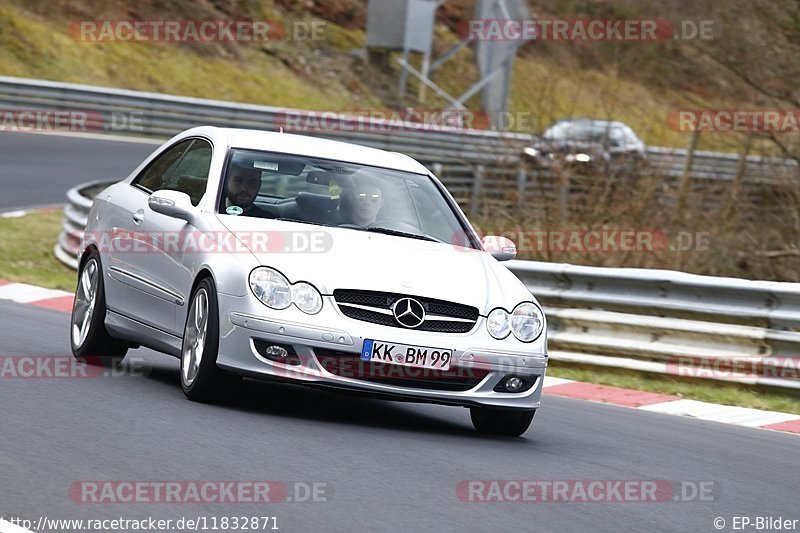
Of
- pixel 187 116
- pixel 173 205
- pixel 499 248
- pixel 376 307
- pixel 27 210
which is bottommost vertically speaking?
pixel 27 210

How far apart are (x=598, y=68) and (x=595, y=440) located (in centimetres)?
4766

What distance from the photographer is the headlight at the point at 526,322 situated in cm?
770

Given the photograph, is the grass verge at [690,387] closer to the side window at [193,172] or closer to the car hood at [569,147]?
the side window at [193,172]

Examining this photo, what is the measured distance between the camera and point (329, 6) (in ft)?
163

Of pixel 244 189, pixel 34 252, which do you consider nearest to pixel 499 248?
pixel 244 189

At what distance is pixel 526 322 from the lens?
7.74m

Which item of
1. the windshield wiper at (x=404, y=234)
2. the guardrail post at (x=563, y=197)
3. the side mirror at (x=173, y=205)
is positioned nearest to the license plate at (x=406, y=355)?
the windshield wiper at (x=404, y=234)

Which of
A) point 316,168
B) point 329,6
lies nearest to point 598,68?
point 329,6

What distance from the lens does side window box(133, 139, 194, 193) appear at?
356 inches

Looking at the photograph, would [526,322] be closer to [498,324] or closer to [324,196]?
[498,324]

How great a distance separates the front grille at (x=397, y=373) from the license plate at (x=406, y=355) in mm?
29

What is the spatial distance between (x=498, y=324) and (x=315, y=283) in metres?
1.00

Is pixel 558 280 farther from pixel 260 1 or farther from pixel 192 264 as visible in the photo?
pixel 260 1

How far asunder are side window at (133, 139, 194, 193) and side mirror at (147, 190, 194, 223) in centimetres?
74
